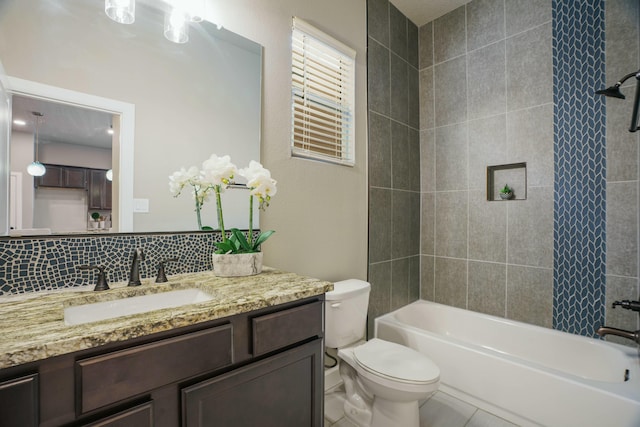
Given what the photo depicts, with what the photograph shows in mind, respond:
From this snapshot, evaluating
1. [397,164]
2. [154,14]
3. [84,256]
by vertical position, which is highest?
[154,14]

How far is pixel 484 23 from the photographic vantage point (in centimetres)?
245

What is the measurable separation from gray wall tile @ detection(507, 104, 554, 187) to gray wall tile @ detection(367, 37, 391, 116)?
0.97 m

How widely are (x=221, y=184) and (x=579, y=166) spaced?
7.61 feet

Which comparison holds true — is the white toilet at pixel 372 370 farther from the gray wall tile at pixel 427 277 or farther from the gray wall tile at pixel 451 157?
the gray wall tile at pixel 451 157

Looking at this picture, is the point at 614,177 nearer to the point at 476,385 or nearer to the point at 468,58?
the point at 468,58

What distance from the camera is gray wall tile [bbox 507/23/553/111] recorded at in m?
2.16

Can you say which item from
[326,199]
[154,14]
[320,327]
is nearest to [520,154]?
[326,199]

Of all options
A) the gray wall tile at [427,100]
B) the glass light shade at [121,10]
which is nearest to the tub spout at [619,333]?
the gray wall tile at [427,100]

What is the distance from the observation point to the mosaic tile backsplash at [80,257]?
979 mm

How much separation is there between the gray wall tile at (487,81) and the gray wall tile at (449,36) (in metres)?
0.16

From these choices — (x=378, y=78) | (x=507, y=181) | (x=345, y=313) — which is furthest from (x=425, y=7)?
(x=345, y=313)

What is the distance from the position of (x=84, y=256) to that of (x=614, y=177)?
2.88 metres

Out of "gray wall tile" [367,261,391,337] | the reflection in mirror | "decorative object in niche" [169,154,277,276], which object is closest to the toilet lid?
"gray wall tile" [367,261,391,337]

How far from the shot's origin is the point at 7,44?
0.97 m
